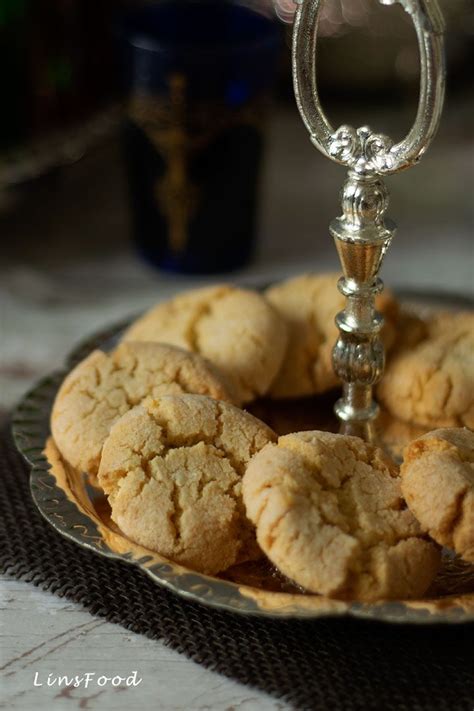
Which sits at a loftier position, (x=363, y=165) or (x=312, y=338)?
(x=363, y=165)

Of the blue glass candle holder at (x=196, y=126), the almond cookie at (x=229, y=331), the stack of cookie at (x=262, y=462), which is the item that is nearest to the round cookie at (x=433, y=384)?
the stack of cookie at (x=262, y=462)

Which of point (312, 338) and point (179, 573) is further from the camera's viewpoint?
point (312, 338)

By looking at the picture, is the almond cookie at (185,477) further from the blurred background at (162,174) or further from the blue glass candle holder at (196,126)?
the blue glass candle holder at (196,126)

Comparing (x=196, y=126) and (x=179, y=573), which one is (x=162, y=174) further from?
(x=179, y=573)

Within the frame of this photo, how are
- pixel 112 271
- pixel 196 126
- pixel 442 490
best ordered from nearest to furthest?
pixel 442 490
pixel 196 126
pixel 112 271

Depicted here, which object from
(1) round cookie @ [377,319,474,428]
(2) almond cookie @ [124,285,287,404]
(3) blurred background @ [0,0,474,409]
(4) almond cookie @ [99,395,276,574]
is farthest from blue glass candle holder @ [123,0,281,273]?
(4) almond cookie @ [99,395,276,574]

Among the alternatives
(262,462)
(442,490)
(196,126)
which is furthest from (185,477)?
(196,126)
